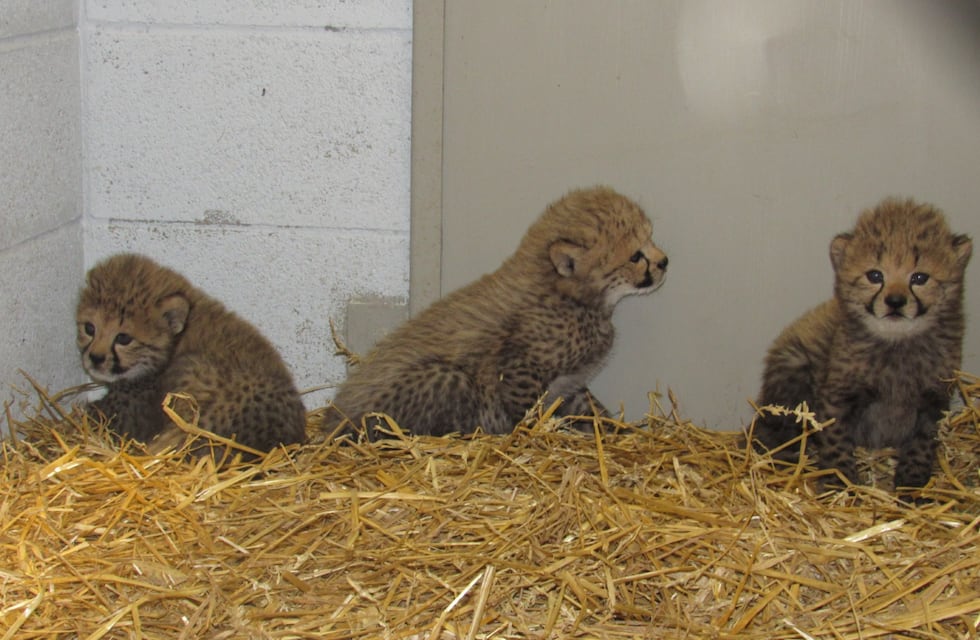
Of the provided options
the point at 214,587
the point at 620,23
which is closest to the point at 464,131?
the point at 620,23

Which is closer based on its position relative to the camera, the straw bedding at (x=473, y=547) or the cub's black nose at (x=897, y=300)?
the straw bedding at (x=473, y=547)

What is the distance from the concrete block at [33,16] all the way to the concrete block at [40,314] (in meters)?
0.65

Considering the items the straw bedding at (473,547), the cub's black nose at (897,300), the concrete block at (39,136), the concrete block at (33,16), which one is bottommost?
the straw bedding at (473,547)

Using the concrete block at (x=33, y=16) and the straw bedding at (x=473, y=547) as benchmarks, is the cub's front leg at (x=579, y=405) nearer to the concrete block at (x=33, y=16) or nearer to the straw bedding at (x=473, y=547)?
the straw bedding at (x=473, y=547)

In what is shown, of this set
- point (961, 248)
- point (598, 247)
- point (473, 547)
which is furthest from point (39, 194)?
A: point (961, 248)

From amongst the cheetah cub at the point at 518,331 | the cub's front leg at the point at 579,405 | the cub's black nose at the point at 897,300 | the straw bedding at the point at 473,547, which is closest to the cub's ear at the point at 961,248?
the cub's black nose at the point at 897,300

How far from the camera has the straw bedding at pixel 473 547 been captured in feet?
8.72

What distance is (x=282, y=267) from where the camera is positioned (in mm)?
4148

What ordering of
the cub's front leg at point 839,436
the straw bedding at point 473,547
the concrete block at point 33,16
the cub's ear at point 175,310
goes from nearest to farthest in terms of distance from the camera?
the straw bedding at point 473,547 < the cub's front leg at point 839,436 < the concrete block at point 33,16 < the cub's ear at point 175,310

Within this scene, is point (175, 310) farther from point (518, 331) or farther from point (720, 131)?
point (720, 131)

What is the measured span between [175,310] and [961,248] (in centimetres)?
234

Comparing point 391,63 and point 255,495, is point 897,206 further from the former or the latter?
point 255,495

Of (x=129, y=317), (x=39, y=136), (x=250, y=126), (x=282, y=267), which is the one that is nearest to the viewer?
(x=129, y=317)

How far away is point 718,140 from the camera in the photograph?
384cm
